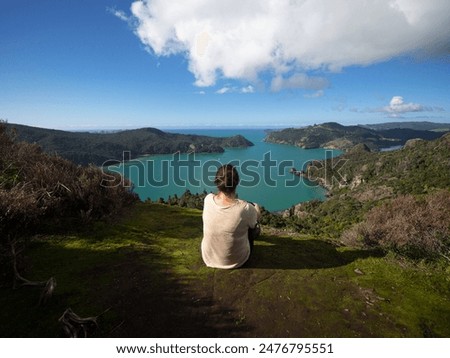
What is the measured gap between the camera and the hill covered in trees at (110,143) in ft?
367

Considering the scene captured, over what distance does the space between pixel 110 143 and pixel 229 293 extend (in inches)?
5765

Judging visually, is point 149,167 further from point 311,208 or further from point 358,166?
point 358,166

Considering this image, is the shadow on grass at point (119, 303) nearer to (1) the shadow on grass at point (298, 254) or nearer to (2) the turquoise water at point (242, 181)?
(1) the shadow on grass at point (298, 254)

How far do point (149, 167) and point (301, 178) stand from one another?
2755 inches

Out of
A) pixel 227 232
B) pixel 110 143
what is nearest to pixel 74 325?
pixel 227 232

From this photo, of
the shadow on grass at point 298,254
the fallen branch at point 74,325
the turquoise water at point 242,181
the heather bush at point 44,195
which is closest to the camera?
the fallen branch at point 74,325

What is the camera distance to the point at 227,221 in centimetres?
352

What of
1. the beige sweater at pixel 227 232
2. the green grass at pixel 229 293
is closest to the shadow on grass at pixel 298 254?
the green grass at pixel 229 293

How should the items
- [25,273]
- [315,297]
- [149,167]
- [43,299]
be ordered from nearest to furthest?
[43,299]
[315,297]
[25,273]
[149,167]

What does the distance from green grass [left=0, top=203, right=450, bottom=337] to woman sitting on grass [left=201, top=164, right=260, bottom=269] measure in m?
0.27

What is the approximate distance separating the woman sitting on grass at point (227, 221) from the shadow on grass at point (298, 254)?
424mm
